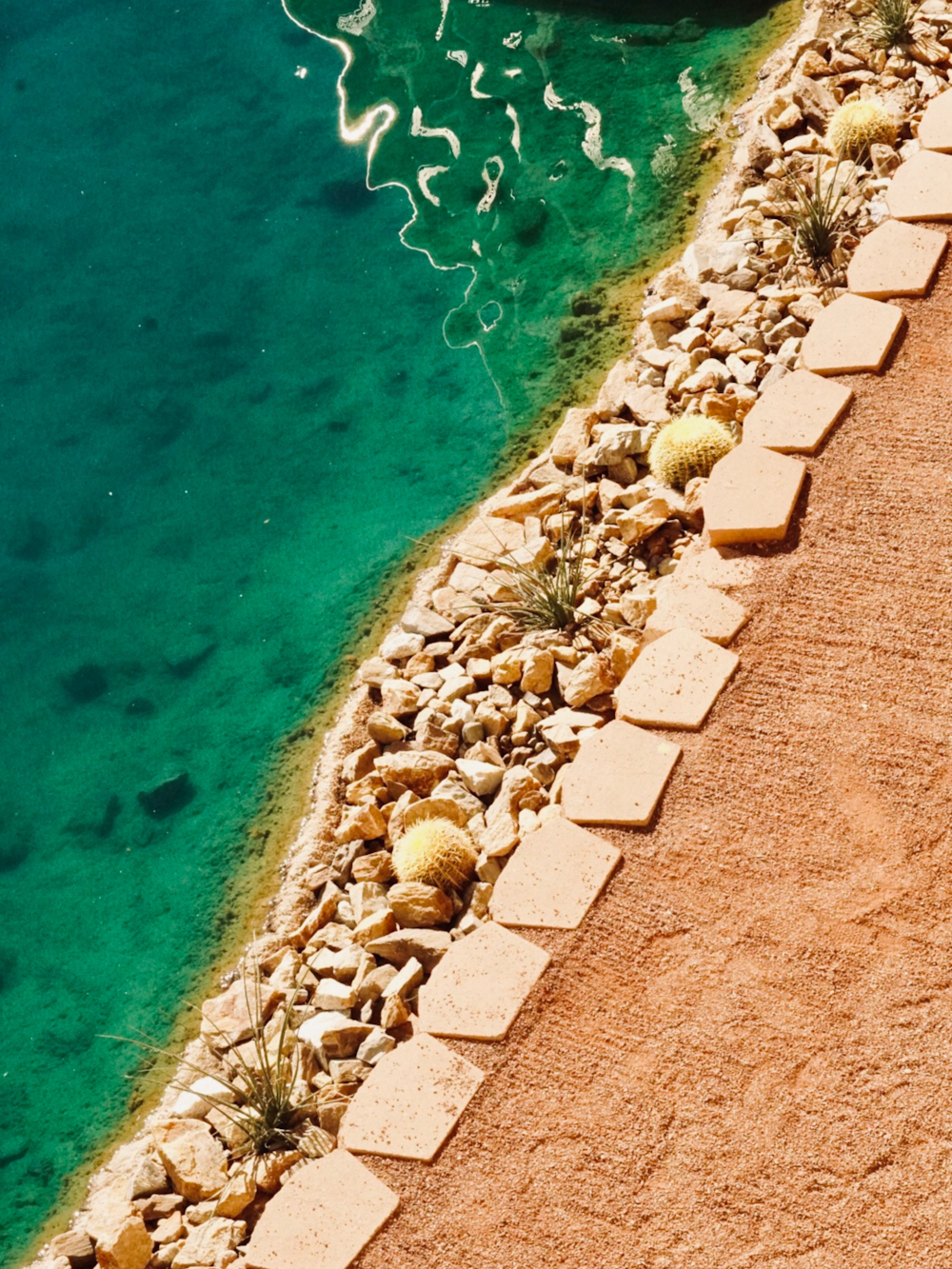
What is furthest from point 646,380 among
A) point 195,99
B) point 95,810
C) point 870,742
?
point 195,99

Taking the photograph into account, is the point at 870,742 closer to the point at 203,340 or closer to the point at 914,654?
the point at 914,654

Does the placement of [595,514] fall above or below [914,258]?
below

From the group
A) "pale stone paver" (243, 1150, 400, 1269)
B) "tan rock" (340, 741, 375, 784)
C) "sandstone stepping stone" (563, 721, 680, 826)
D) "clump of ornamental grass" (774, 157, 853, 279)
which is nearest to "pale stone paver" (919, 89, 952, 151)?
"clump of ornamental grass" (774, 157, 853, 279)

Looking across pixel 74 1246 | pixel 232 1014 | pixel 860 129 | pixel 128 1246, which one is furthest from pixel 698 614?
pixel 860 129

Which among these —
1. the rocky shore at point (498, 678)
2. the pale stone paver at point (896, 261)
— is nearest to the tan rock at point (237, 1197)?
the rocky shore at point (498, 678)

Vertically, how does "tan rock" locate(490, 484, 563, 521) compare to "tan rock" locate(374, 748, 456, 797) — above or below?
above

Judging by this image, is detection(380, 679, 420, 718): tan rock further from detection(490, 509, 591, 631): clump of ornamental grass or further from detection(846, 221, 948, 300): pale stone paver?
detection(846, 221, 948, 300): pale stone paver

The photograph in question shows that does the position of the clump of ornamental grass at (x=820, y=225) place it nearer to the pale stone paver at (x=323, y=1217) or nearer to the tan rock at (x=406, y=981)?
the tan rock at (x=406, y=981)
